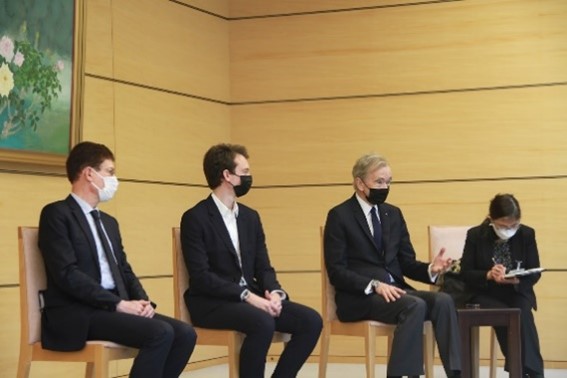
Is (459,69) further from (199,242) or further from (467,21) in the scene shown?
(199,242)

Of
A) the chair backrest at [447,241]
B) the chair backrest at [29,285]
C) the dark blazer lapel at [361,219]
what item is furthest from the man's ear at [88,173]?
the chair backrest at [447,241]

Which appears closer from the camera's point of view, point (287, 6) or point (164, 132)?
point (164, 132)

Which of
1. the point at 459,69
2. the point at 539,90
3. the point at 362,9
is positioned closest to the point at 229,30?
the point at 362,9

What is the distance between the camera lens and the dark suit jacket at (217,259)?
17.5 ft

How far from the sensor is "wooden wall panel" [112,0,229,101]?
7078 millimetres

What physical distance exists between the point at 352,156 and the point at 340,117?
29 cm

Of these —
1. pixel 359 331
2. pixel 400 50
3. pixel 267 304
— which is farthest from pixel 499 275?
pixel 400 50

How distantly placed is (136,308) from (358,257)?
1.46m

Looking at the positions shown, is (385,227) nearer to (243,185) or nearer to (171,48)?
(243,185)

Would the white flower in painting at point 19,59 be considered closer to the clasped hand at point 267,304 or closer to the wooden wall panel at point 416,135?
the clasped hand at point 267,304

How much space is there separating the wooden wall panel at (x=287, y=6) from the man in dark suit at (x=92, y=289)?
3328mm

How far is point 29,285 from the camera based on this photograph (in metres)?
4.78

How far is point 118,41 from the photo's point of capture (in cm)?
700

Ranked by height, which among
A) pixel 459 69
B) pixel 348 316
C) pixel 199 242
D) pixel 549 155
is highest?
pixel 459 69
